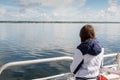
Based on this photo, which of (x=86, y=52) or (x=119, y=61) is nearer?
(x=86, y=52)

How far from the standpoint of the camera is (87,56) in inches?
139

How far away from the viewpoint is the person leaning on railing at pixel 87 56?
349 centimetres

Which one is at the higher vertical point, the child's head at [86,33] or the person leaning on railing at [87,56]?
the child's head at [86,33]

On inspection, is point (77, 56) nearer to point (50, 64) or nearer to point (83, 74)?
point (83, 74)

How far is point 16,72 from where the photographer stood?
55.1ft

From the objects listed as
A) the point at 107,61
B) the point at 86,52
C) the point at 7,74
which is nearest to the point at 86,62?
the point at 86,52

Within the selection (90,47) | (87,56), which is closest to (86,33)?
(90,47)

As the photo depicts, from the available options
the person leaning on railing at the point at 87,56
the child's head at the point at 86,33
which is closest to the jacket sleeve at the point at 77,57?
the person leaning on railing at the point at 87,56

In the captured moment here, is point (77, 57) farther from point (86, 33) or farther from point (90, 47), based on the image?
point (86, 33)

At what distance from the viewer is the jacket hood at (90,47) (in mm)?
3467

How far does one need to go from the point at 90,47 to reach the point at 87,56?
160 millimetres

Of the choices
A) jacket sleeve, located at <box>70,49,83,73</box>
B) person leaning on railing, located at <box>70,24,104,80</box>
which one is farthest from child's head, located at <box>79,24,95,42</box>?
jacket sleeve, located at <box>70,49,83,73</box>

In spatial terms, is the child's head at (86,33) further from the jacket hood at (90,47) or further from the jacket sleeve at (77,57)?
the jacket sleeve at (77,57)

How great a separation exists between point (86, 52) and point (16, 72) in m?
14.0
